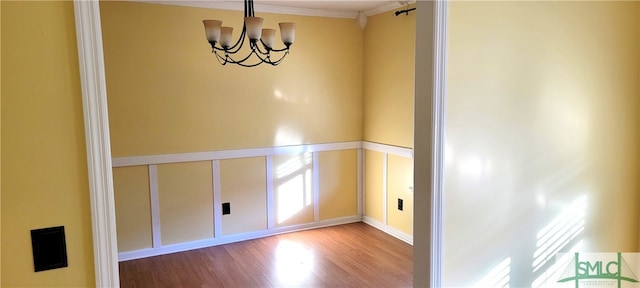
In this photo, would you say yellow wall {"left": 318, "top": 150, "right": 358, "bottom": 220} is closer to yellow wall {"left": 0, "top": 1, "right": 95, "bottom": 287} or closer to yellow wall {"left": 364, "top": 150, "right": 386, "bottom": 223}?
yellow wall {"left": 364, "top": 150, "right": 386, "bottom": 223}

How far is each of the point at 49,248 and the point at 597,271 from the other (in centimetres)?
232

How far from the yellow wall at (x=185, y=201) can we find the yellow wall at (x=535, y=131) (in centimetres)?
282

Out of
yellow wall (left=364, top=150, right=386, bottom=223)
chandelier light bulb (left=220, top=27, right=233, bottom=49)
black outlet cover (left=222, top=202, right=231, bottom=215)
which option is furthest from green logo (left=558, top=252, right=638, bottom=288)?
black outlet cover (left=222, top=202, right=231, bottom=215)

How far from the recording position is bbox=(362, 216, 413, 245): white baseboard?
4.14 meters

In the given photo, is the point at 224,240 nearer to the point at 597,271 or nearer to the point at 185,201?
the point at 185,201

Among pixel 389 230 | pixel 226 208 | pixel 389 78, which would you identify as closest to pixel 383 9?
pixel 389 78

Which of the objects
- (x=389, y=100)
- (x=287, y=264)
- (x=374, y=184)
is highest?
(x=389, y=100)

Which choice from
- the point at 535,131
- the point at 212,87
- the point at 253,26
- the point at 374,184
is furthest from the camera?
the point at 374,184

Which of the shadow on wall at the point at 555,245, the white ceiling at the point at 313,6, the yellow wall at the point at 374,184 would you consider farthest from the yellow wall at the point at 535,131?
the yellow wall at the point at 374,184

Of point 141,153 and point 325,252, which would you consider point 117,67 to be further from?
point 325,252

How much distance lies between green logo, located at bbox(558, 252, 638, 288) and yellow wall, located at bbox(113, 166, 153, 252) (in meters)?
3.20

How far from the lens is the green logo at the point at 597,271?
202 cm

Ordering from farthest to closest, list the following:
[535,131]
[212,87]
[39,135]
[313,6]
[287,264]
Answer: [313,6] < [212,87] < [287,264] < [535,131] < [39,135]

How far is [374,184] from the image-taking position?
15.1ft
